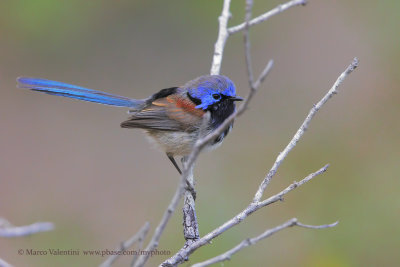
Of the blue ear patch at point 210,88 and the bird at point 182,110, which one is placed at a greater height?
the blue ear patch at point 210,88

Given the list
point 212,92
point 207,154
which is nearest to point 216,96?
point 212,92

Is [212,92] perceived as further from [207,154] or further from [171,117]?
[207,154]

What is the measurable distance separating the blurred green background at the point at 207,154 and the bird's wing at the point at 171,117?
1272 millimetres

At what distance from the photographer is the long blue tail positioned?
4190mm

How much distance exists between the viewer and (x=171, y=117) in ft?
15.1

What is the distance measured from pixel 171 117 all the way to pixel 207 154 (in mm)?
2127

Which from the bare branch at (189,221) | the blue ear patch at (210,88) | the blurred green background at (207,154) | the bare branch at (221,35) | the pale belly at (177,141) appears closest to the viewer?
the bare branch at (189,221)

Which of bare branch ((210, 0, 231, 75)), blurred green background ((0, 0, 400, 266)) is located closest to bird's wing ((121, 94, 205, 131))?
bare branch ((210, 0, 231, 75))

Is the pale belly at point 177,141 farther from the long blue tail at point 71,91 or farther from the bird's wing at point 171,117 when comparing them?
the long blue tail at point 71,91

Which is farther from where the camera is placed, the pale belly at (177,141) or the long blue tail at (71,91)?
the pale belly at (177,141)

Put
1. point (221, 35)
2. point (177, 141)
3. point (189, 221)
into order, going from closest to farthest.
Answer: point (189, 221) < point (221, 35) < point (177, 141)

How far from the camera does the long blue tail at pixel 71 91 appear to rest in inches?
165

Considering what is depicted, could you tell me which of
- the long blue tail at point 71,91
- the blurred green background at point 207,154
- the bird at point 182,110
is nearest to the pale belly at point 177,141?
the bird at point 182,110

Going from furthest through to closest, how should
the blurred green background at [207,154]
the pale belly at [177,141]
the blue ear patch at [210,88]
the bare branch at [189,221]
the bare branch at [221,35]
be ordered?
the blurred green background at [207,154] → the pale belly at [177,141] → the blue ear patch at [210,88] → the bare branch at [221,35] → the bare branch at [189,221]
